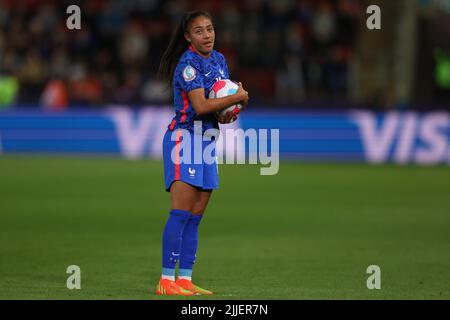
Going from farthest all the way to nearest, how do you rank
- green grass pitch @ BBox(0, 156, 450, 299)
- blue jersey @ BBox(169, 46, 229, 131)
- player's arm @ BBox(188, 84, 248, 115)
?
green grass pitch @ BBox(0, 156, 450, 299) < blue jersey @ BBox(169, 46, 229, 131) < player's arm @ BBox(188, 84, 248, 115)

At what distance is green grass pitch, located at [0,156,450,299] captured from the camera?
905 cm

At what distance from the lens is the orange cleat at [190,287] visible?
8391mm

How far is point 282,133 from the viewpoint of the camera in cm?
2300

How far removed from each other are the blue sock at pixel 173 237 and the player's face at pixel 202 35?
50.5 inches

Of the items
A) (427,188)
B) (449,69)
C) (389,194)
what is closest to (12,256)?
(389,194)

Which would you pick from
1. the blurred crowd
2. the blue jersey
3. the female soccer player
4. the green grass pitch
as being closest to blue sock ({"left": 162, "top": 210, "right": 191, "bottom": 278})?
the female soccer player

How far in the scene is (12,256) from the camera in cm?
1069

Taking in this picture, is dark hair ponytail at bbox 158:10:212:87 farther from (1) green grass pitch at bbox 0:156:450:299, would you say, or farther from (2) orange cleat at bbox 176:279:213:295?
(1) green grass pitch at bbox 0:156:450:299

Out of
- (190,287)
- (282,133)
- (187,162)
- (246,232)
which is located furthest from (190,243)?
(282,133)

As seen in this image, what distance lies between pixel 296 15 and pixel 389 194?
13030 mm

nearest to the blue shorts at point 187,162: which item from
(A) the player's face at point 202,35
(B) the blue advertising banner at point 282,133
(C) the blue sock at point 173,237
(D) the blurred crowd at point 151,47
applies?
(C) the blue sock at point 173,237

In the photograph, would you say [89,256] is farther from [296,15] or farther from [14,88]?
[296,15]

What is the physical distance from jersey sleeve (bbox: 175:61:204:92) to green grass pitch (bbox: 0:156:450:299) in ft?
5.35

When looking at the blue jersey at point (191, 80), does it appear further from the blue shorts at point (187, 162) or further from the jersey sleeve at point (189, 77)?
the blue shorts at point (187, 162)
